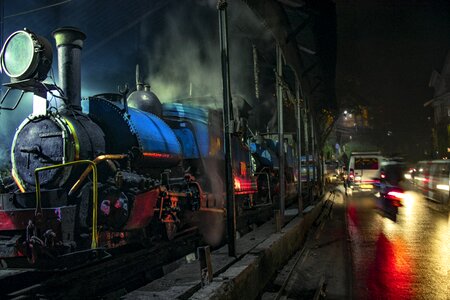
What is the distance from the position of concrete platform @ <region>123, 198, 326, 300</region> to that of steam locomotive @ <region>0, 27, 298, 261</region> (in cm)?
114

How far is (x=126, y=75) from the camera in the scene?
1486 centimetres

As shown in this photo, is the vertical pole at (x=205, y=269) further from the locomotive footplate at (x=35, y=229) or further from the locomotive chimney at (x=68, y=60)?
the locomotive chimney at (x=68, y=60)

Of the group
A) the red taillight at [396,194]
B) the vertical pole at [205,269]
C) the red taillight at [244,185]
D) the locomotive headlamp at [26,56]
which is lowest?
the vertical pole at [205,269]

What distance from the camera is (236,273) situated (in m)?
4.32

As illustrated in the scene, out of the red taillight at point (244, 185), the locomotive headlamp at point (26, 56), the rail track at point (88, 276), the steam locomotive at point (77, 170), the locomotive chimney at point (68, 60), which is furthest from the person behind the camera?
the red taillight at point (244, 185)

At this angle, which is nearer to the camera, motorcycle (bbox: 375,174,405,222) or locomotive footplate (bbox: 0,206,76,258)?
locomotive footplate (bbox: 0,206,76,258)

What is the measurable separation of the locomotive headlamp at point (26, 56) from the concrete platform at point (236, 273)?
3.32 metres

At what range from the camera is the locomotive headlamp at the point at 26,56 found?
5219 mm

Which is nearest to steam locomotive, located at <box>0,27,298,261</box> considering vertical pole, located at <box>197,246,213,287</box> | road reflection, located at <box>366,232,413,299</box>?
vertical pole, located at <box>197,246,213,287</box>

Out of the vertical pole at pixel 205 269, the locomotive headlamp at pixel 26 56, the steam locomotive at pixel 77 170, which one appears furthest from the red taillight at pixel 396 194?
the locomotive headlamp at pixel 26 56

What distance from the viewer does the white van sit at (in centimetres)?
2062

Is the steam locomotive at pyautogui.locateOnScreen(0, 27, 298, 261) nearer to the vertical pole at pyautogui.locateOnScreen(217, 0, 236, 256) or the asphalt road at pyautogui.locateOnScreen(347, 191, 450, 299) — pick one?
the vertical pole at pyautogui.locateOnScreen(217, 0, 236, 256)

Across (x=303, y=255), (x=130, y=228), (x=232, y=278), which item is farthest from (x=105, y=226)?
(x=303, y=255)

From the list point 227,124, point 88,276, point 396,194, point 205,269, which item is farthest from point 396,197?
point 88,276
